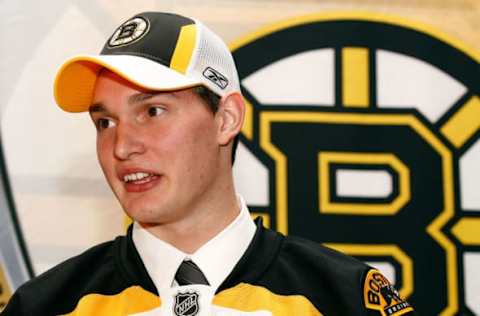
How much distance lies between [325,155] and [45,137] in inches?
20.3

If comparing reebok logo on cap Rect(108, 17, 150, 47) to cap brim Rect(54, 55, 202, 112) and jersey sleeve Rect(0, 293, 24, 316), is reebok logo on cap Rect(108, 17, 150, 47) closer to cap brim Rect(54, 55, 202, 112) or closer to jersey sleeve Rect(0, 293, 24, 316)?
cap brim Rect(54, 55, 202, 112)

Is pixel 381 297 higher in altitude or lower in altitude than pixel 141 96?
lower

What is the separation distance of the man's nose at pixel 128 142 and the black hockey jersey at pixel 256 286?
0.52 ft

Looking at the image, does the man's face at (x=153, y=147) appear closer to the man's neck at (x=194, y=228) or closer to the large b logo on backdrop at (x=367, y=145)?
the man's neck at (x=194, y=228)

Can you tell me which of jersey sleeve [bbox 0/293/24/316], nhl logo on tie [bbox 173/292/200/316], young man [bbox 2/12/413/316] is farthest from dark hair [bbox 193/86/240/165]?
jersey sleeve [bbox 0/293/24/316]

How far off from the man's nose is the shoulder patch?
0.32 meters

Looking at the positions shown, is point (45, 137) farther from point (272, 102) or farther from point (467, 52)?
point (467, 52)

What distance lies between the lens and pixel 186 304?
3.18 ft

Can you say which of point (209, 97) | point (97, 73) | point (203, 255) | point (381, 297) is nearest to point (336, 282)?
point (381, 297)

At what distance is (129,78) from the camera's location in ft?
2.95

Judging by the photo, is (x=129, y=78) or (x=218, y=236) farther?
(x=218, y=236)

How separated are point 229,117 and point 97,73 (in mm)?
171

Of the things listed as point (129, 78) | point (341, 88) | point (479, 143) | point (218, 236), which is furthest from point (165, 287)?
point (479, 143)

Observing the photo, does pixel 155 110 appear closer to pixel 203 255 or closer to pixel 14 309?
pixel 203 255
